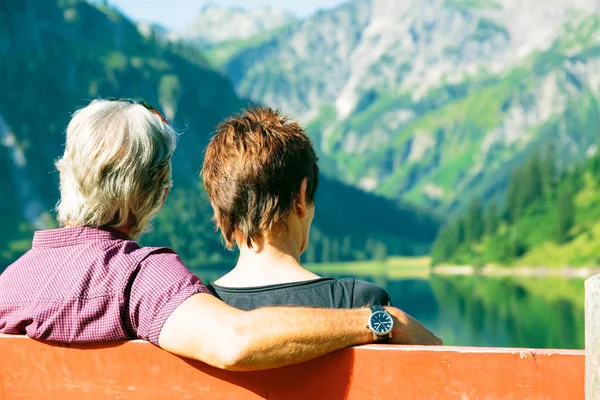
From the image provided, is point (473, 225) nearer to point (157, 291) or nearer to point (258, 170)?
point (258, 170)

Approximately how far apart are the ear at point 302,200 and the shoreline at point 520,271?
470ft

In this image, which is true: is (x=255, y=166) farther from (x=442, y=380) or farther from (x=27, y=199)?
(x=27, y=199)

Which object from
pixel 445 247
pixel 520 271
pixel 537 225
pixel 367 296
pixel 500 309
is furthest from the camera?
pixel 445 247

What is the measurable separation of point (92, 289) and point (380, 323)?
4.17 ft

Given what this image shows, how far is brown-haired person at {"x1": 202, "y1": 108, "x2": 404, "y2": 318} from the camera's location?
427cm

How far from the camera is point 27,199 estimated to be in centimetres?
19400

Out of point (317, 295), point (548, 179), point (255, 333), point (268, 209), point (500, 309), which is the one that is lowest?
point (255, 333)

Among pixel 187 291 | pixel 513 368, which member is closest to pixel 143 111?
pixel 187 291

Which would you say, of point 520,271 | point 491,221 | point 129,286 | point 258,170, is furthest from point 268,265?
point 491,221

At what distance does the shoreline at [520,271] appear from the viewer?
500ft

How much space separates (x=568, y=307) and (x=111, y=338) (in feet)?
318

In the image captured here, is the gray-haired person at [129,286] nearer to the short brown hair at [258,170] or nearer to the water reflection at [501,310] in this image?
the short brown hair at [258,170]

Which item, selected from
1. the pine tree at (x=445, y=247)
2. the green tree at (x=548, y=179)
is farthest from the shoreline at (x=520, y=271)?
the green tree at (x=548, y=179)

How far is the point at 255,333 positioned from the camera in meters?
3.59
